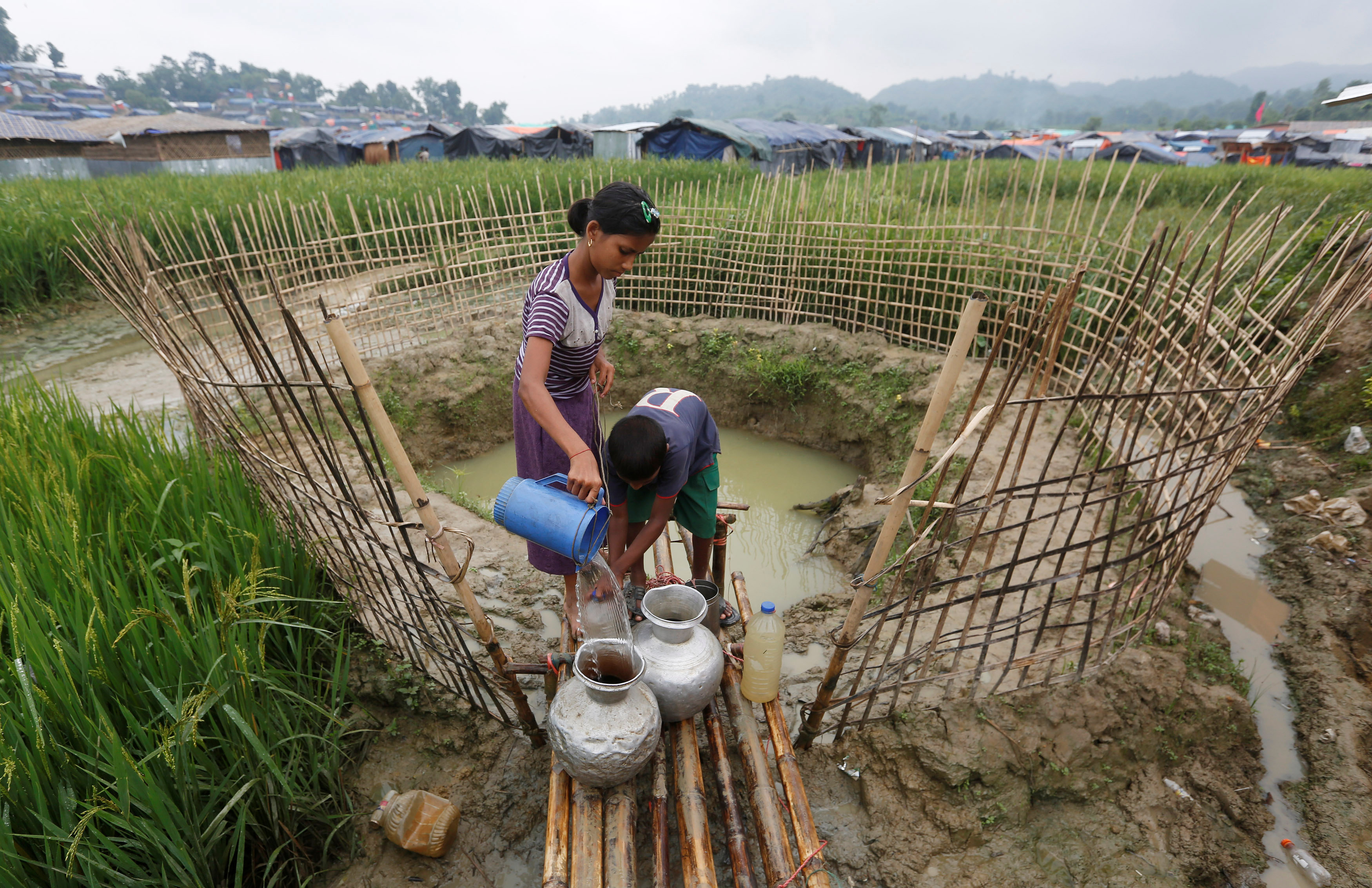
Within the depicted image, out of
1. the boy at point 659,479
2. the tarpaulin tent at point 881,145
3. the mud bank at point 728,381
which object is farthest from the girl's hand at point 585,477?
the tarpaulin tent at point 881,145

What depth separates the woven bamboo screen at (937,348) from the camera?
202 centimetres

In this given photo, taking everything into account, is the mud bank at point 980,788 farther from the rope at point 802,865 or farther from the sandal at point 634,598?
the sandal at point 634,598

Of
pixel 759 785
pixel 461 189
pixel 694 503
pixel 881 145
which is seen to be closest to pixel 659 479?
pixel 694 503

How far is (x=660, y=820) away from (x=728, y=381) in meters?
4.38

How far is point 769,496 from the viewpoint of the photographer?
4.84 metres

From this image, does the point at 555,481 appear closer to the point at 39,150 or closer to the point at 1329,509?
the point at 1329,509

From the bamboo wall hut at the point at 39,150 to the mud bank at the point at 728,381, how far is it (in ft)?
43.9

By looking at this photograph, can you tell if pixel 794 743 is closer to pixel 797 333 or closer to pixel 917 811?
pixel 917 811

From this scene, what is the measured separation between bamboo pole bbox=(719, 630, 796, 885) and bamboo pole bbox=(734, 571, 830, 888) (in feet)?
0.14

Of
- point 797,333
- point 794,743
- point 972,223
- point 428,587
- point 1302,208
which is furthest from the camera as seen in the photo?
point 1302,208

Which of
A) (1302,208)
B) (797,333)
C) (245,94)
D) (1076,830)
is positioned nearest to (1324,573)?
(1076,830)

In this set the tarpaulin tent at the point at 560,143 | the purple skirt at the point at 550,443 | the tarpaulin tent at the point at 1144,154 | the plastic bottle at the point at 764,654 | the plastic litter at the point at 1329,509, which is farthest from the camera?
the tarpaulin tent at the point at 560,143

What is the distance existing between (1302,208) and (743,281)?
8756 mm

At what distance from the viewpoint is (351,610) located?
8.46 feet
